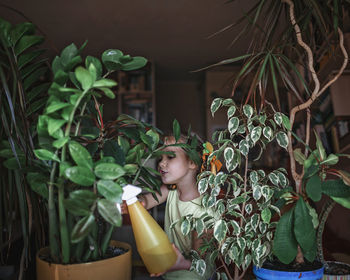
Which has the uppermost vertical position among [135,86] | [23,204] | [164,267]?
[135,86]

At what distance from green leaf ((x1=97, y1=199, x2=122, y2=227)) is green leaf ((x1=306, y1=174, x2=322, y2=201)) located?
0.44 meters

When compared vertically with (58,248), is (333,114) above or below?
above

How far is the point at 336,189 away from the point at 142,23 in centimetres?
404

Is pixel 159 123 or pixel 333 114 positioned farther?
pixel 159 123

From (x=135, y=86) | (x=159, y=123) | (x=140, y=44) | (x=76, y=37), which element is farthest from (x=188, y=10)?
(x=159, y=123)

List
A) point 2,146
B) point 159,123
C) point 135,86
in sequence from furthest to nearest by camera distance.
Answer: point 159,123
point 135,86
point 2,146

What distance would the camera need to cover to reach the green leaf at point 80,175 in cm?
63

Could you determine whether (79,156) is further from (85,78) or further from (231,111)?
(231,111)

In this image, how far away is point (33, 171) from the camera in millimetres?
747

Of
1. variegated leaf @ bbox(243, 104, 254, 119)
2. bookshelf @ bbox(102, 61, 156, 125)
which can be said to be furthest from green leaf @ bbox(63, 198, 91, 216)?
bookshelf @ bbox(102, 61, 156, 125)

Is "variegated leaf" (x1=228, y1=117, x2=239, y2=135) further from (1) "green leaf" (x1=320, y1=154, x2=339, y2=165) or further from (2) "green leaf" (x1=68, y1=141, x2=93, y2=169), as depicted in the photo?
(2) "green leaf" (x1=68, y1=141, x2=93, y2=169)

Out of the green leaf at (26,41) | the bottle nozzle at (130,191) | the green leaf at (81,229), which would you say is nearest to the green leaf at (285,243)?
the bottle nozzle at (130,191)

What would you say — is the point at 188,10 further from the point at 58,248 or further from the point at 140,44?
the point at 58,248

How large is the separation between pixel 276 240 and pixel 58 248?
52cm
